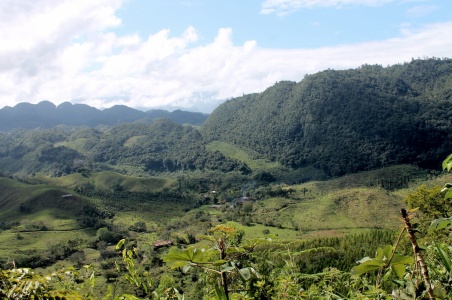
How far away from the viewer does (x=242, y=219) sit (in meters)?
62.6

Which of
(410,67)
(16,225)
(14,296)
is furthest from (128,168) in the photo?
(14,296)

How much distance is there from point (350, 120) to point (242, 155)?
3986 centimetres

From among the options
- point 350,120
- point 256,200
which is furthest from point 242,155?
point 256,200

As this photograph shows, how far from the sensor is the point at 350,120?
126 metres

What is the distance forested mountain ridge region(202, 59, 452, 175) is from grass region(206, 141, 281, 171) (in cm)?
336

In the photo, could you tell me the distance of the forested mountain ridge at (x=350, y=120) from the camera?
107812 millimetres

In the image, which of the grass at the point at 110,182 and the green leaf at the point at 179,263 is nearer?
the green leaf at the point at 179,263

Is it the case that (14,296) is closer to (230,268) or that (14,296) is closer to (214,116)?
(230,268)

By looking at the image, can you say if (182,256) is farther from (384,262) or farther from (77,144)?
(77,144)

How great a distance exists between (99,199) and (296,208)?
138 feet

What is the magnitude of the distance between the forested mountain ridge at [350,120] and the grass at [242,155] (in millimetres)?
3364

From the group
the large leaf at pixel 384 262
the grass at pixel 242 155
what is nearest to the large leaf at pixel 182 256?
the large leaf at pixel 384 262

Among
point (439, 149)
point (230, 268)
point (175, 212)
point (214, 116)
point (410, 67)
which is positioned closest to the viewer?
point (230, 268)

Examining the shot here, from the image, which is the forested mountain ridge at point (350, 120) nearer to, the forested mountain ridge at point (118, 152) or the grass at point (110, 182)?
the forested mountain ridge at point (118, 152)
